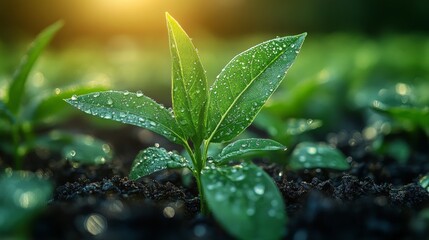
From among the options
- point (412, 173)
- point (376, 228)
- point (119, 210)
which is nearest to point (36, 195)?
point (119, 210)

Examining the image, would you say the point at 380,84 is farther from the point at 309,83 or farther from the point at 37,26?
the point at 37,26

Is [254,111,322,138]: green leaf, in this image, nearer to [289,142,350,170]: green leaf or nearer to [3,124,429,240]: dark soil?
[289,142,350,170]: green leaf

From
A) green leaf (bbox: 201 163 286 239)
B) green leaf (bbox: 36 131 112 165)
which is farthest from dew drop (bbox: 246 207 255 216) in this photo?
green leaf (bbox: 36 131 112 165)

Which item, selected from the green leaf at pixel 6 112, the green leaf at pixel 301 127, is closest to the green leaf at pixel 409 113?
the green leaf at pixel 301 127

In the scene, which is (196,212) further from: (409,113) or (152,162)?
(409,113)

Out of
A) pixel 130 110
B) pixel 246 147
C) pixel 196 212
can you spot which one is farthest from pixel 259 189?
pixel 130 110

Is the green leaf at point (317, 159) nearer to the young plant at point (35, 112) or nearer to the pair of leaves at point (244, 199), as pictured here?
the pair of leaves at point (244, 199)
